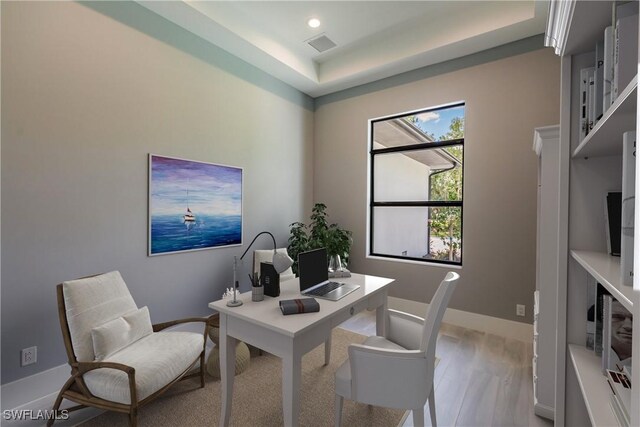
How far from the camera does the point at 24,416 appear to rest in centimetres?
193

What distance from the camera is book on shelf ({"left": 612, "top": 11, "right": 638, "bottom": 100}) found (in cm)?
83

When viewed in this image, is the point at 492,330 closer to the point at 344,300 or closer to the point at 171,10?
the point at 344,300

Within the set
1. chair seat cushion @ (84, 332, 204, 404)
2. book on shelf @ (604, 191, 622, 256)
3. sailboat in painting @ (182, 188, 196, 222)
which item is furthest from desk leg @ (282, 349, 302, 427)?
sailboat in painting @ (182, 188, 196, 222)

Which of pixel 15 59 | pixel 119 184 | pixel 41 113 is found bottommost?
pixel 119 184

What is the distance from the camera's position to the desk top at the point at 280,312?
1.48 meters

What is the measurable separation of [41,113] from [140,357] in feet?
6.18

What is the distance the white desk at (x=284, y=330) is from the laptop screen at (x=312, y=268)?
0.33 feet

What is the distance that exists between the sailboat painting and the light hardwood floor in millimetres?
1963

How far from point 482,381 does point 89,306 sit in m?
2.94

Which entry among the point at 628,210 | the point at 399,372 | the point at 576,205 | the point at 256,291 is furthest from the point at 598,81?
the point at 256,291

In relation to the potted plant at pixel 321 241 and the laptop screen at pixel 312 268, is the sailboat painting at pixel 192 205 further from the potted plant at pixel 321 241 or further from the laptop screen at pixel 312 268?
the laptop screen at pixel 312 268

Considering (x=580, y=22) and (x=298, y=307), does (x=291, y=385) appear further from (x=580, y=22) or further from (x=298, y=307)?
(x=580, y=22)

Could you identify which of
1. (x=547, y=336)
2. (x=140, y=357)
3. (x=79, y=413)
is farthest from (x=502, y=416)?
(x=79, y=413)

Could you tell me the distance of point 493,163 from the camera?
324cm
